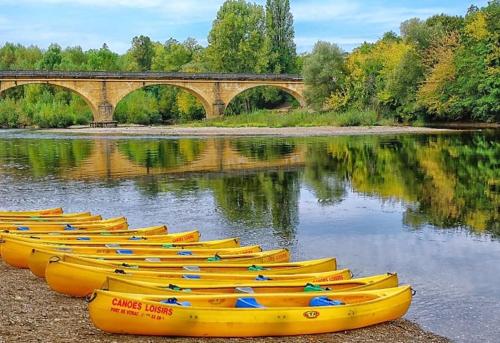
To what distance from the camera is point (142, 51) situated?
11156 cm

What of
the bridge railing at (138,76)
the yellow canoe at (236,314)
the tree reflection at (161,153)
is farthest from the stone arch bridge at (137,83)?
the yellow canoe at (236,314)

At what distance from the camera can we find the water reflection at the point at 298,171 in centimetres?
1808

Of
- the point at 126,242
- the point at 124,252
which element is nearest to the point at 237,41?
the point at 126,242

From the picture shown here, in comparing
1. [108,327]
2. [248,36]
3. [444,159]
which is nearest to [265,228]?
[108,327]

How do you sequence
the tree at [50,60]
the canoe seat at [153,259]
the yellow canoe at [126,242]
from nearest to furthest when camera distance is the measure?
the canoe seat at [153,259] → the yellow canoe at [126,242] → the tree at [50,60]

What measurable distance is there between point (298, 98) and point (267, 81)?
195 inches

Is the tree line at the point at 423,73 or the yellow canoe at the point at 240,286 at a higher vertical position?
the tree line at the point at 423,73

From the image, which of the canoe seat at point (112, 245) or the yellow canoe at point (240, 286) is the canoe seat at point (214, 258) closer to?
the yellow canoe at point (240, 286)

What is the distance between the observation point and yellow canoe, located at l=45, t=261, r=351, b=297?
27.9ft

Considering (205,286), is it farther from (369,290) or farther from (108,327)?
(369,290)

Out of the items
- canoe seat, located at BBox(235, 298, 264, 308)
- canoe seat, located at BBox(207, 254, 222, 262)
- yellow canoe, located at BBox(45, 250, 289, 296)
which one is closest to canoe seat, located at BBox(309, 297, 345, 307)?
canoe seat, located at BBox(235, 298, 264, 308)

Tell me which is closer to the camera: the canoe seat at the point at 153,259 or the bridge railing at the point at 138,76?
the canoe seat at the point at 153,259

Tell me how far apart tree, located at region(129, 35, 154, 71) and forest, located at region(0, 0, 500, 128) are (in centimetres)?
413

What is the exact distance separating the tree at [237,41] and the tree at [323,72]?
60.0 feet
